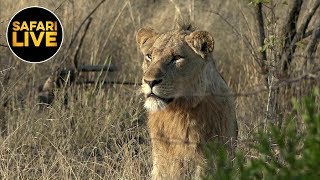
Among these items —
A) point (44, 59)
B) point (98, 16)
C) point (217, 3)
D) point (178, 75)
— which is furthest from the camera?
point (217, 3)

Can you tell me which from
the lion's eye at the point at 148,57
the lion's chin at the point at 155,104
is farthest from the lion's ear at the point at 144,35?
the lion's chin at the point at 155,104

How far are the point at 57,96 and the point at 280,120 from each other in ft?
6.07

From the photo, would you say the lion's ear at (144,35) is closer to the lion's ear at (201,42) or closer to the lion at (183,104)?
the lion at (183,104)

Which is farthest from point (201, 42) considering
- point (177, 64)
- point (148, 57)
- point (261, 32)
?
point (261, 32)

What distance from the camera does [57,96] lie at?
23.3 ft

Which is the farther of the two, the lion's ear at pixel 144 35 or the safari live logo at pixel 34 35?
the safari live logo at pixel 34 35

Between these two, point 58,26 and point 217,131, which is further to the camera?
point 58,26

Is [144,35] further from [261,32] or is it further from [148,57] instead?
[261,32]

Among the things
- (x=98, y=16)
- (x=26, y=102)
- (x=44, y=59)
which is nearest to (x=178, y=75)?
(x=26, y=102)

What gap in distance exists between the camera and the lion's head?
5.16 meters

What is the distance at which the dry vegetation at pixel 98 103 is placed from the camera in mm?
5547

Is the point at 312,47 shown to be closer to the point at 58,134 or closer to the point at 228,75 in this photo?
the point at 58,134

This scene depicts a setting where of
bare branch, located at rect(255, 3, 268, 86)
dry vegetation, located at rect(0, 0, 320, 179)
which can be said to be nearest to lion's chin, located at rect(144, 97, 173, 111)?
dry vegetation, located at rect(0, 0, 320, 179)

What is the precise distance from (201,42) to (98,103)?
6.13ft
